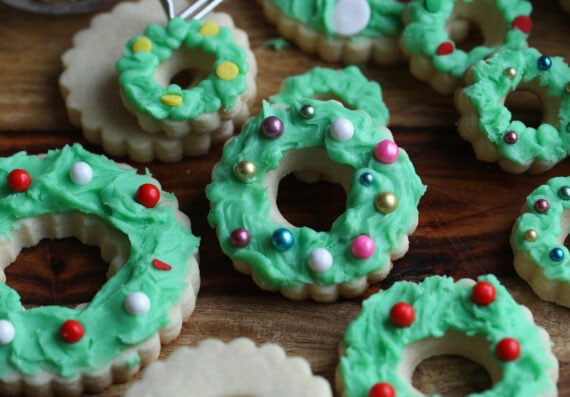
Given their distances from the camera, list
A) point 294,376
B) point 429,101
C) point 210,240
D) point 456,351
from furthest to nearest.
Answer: point 429,101 → point 210,240 → point 456,351 → point 294,376

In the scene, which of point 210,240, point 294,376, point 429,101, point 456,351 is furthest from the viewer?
point 429,101

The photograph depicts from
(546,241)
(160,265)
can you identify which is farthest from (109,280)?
(546,241)

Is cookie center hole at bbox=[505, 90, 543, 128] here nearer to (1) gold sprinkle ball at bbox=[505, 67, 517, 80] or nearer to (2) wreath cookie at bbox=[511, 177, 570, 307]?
(1) gold sprinkle ball at bbox=[505, 67, 517, 80]

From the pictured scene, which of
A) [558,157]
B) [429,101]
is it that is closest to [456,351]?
[558,157]

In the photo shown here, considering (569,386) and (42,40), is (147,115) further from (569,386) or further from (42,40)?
(569,386)

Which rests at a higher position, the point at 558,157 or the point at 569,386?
the point at 558,157
